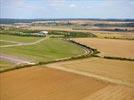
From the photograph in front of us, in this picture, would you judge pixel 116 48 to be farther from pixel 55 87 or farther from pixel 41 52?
pixel 55 87

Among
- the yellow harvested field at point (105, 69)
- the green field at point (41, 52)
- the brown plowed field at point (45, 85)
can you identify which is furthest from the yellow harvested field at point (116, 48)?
the brown plowed field at point (45, 85)

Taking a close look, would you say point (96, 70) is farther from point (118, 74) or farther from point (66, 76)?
point (66, 76)

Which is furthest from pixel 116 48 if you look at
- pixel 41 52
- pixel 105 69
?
pixel 105 69

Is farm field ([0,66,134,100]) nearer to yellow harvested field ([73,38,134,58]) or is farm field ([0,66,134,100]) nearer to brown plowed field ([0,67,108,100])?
brown plowed field ([0,67,108,100])

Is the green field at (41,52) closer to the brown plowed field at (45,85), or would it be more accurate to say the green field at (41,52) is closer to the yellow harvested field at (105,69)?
the yellow harvested field at (105,69)

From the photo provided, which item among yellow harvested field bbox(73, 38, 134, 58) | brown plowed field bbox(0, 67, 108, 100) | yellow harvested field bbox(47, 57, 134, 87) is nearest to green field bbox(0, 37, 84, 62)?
yellow harvested field bbox(73, 38, 134, 58)

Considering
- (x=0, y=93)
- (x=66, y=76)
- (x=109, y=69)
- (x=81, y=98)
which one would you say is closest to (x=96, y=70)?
(x=109, y=69)
